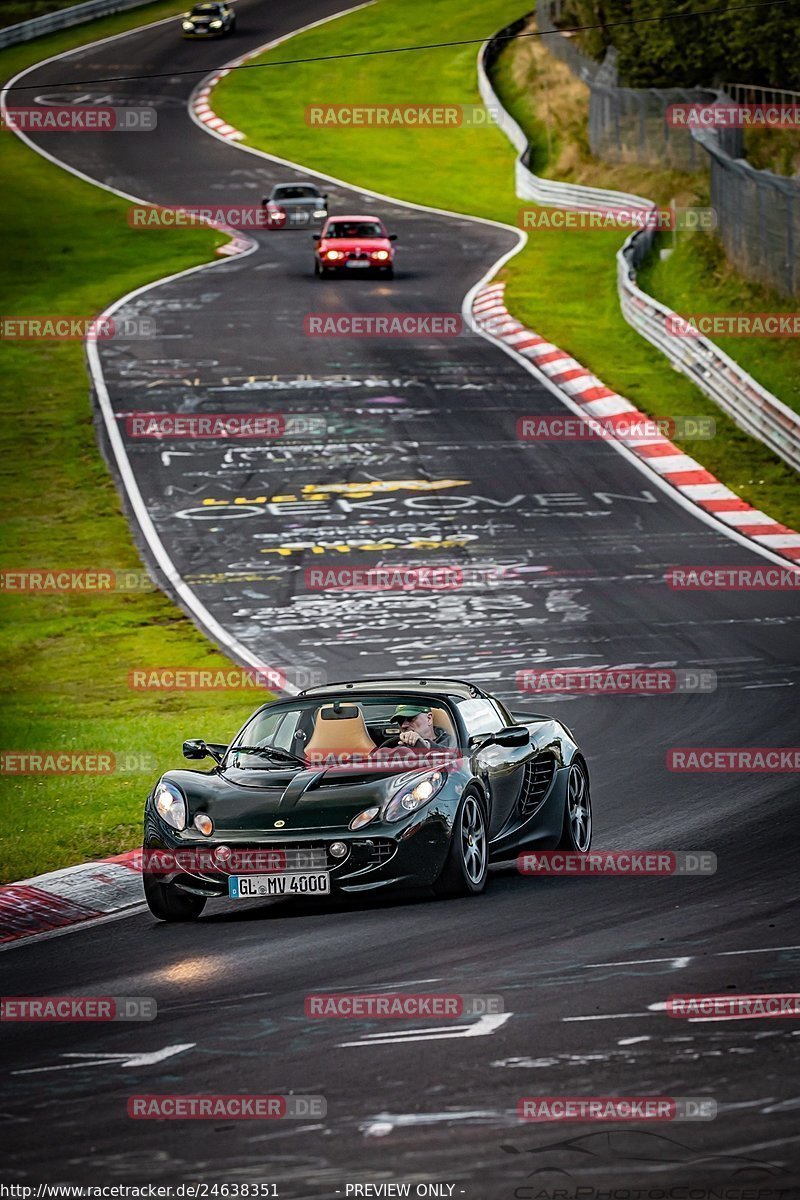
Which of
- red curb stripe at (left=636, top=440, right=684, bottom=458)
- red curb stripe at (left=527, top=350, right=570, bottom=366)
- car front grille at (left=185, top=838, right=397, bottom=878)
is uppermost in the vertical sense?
car front grille at (left=185, top=838, right=397, bottom=878)

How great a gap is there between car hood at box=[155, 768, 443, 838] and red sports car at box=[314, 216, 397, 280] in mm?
32431

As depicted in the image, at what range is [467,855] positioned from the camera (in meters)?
10.6

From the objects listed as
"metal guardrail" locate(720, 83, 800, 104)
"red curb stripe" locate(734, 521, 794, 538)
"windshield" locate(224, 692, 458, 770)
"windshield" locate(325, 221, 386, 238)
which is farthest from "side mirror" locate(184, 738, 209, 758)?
"metal guardrail" locate(720, 83, 800, 104)

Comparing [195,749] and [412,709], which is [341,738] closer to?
[412,709]

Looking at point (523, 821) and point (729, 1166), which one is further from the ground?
point (729, 1166)

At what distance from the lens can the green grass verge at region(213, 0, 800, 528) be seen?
1233 inches

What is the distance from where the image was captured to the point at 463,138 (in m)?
62.3

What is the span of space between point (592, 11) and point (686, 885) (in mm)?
57116

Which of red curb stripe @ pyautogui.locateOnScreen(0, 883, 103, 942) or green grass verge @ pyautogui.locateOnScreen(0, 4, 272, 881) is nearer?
red curb stripe @ pyautogui.locateOnScreen(0, 883, 103, 942)

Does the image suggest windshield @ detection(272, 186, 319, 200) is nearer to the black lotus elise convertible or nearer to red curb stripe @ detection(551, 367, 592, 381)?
red curb stripe @ detection(551, 367, 592, 381)

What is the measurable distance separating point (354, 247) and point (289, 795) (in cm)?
3315

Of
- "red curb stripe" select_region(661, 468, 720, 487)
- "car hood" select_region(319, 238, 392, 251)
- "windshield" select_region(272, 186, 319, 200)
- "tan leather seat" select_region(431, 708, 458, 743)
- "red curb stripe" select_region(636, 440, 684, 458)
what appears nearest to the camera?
"tan leather seat" select_region(431, 708, 458, 743)

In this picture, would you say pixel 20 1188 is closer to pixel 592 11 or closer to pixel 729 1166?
pixel 729 1166

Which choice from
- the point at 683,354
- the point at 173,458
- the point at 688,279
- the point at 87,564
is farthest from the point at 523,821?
the point at 688,279
